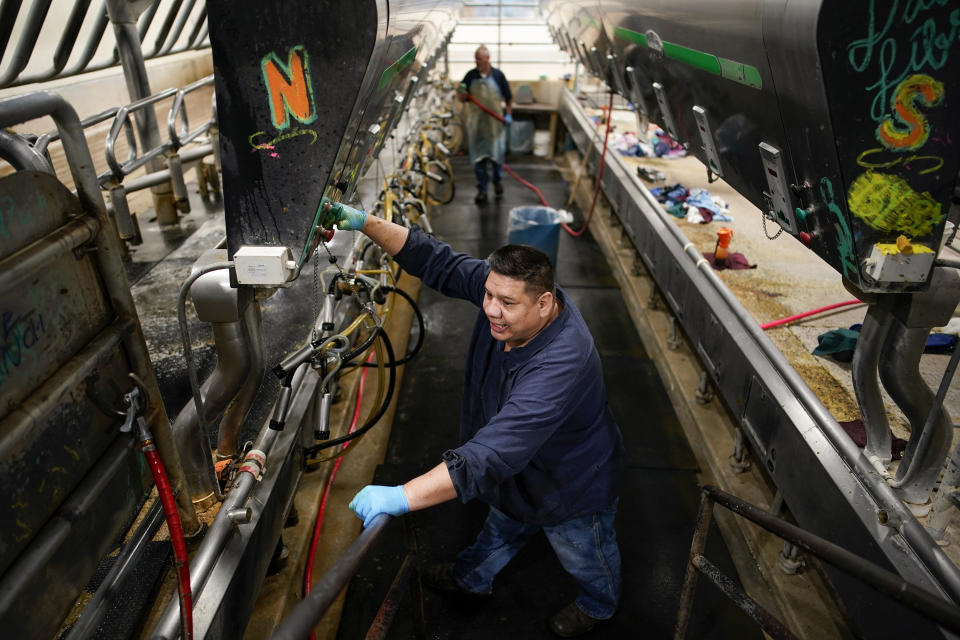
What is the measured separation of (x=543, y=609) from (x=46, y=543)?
1814 millimetres

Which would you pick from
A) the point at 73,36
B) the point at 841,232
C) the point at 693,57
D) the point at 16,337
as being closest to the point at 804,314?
the point at 693,57

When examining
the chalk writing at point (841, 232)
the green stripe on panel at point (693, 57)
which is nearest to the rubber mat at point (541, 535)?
the chalk writing at point (841, 232)

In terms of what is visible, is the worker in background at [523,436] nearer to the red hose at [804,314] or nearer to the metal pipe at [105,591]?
the metal pipe at [105,591]

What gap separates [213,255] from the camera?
1796mm

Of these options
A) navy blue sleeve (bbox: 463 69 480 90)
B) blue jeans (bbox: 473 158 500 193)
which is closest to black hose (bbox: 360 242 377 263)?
blue jeans (bbox: 473 158 500 193)

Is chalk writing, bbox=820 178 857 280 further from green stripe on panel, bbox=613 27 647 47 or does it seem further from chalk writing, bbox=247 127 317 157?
green stripe on panel, bbox=613 27 647 47

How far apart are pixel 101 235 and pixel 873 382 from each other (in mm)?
1985

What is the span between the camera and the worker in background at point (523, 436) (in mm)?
1597

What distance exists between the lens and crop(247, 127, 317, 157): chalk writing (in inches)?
59.9

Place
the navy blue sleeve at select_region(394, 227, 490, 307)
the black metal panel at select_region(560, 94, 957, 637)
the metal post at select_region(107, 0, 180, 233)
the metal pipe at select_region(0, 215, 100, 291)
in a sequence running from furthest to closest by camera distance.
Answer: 1. the metal post at select_region(107, 0, 180, 233)
2. the navy blue sleeve at select_region(394, 227, 490, 307)
3. the black metal panel at select_region(560, 94, 957, 637)
4. the metal pipe at select_region(0, 215, 100, 291)

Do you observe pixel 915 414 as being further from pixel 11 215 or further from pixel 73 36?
pixel 73 36

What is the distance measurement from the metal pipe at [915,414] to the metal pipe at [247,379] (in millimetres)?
1787

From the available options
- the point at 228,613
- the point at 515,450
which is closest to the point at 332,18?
the point at 515,450

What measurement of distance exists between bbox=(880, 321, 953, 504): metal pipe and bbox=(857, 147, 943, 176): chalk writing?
0.44 m
